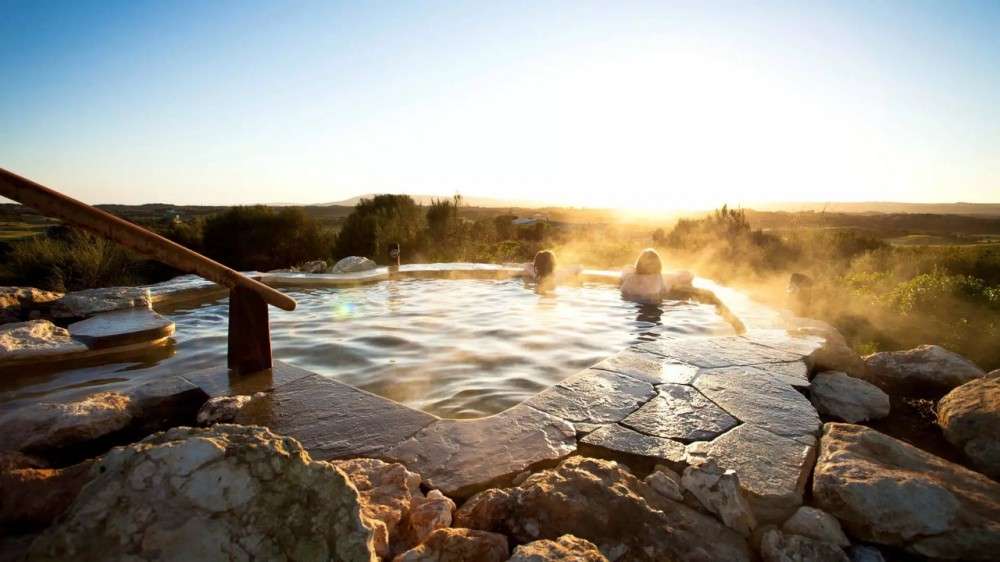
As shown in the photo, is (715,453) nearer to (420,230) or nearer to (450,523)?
(450,523)

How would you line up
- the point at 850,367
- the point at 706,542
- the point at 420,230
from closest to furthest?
the point at 706,542 < the point at 850,367 < the point at 420,230

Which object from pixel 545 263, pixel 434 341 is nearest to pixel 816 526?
pixel 434 341

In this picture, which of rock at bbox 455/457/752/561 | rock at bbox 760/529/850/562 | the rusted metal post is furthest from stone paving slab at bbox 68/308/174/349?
rock at bbox 760/529/850/562

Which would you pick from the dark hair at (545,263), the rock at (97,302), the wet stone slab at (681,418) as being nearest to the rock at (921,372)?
the wet stone slab at (681,418)

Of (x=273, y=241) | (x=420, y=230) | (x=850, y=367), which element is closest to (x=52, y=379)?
(x=850, y=367)

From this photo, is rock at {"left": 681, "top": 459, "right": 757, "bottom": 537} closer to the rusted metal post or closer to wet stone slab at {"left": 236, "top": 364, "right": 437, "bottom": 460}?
wet stone slab at {"left": 236, "top": 364, "right": 437, "bottom": 460}

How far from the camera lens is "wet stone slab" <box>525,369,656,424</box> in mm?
2643

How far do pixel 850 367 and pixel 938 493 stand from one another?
1858 mm

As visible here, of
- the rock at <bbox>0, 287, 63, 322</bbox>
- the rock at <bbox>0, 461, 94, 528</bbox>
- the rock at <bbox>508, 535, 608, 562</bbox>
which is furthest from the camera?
the rock at <bbox>0, 287, 63, 322</bbox>

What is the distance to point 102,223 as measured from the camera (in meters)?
2.24

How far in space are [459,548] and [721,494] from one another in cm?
105

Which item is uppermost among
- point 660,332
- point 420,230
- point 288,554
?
point 420,230

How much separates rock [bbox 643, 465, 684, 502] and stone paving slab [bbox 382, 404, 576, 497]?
0.43m

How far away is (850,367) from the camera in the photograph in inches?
134
